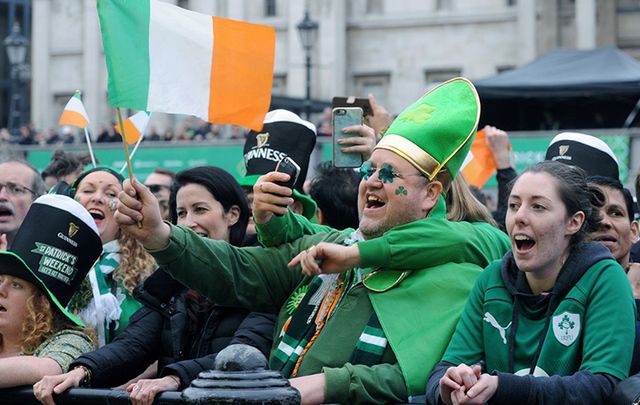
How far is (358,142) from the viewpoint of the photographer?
5488 millimetres

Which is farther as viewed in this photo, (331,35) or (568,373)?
(331,35)

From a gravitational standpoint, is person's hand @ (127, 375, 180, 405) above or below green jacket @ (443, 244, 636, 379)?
below

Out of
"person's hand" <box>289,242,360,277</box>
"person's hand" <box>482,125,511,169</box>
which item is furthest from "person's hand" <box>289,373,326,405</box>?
"person's hand" <box>482,125,511,169</box>

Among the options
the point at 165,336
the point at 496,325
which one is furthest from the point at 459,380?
the point at 165,336

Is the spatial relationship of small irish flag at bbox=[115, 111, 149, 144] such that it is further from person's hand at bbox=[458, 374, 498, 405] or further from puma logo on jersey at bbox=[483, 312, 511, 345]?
person's hand at bbox=[458, 374, 498, 405]

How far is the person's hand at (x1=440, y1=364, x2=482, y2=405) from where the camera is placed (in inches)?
172

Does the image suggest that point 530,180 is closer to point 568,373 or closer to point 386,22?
point 568,373

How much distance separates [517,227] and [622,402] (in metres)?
0.79

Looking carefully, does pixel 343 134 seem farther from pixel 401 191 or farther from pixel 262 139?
pixel 262 139

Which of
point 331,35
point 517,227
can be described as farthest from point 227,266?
point 331,35

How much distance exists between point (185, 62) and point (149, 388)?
1.33m

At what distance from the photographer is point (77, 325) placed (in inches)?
240

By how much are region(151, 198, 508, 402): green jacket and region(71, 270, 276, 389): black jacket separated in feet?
0.71

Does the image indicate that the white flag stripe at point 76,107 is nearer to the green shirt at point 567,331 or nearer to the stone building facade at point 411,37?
the green shirt at point 567,331
